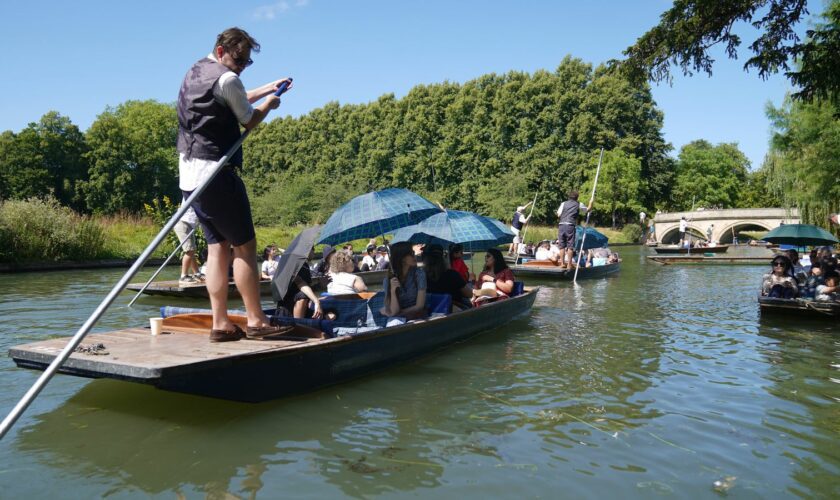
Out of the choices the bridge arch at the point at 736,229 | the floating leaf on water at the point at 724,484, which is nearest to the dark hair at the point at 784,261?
the floating leaf on water at the point at 724,484

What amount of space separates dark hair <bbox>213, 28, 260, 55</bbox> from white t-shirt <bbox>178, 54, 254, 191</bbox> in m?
0.10

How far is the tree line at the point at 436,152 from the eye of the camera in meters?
41.5

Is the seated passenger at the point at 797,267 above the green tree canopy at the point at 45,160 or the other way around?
the other way around

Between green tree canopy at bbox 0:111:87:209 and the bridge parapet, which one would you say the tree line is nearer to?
green tree canopy at bbox 0:111:87:209

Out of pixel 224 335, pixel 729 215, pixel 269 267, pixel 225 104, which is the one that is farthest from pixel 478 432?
pixel 729 215

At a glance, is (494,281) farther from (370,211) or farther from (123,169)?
(123,169)

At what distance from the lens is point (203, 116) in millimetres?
3797

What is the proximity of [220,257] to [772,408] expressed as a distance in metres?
4.39

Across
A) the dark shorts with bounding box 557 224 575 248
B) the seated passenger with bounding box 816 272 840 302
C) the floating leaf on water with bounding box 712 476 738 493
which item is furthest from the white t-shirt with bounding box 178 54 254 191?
the dark shorts with bounding box 557 224 575 248

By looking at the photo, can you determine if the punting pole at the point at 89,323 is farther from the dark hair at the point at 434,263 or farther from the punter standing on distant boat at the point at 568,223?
the punter standing on distant boat at the point at 568,223

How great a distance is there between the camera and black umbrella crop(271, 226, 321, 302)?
19.5 ft

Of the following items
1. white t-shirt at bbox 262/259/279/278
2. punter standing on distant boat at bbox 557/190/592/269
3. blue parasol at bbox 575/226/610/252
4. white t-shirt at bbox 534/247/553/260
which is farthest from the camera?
blue parasol at bbox 575/226/610/252

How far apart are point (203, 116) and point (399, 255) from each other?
9.92 feet

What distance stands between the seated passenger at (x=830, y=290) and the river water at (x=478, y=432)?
2157 millimetres
